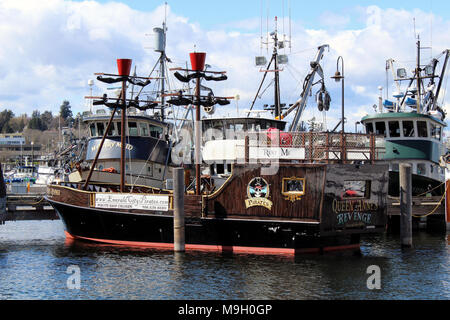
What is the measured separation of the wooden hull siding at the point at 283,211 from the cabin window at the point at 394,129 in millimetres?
12931

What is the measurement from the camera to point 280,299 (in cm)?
1795

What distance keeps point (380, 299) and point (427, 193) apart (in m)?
20.1

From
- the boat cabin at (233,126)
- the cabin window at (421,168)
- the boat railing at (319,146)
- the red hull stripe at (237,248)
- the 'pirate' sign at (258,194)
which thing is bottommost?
the red hull stripe at (237,248)

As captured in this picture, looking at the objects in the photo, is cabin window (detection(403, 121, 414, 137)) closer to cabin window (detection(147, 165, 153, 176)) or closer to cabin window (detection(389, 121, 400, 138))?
cabin window (detection(389, 121, 400, 138))

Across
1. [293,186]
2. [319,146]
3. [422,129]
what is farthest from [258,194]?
[422,129]

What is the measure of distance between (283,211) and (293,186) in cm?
121

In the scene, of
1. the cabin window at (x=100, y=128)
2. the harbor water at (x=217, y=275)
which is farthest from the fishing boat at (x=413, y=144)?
the cabin window at (x=100, y=128)

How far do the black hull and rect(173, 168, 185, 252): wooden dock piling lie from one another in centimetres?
77

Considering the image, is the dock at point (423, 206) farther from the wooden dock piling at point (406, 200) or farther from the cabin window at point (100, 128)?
the cabin window at point (100, 128)

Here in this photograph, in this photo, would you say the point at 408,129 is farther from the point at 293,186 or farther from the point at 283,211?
the point at 283,211

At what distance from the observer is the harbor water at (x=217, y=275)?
736 inches

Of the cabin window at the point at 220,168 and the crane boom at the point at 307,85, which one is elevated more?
the crane boom at the point at 307,85

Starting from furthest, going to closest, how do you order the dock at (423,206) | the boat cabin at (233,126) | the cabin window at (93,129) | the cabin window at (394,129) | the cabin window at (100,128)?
1. the cabin window at (93,129)
2. the cabin window at (100,128)
3. the cabin window at (394,129)
4. the dock at (423,206)
5. the boat cabin at (233,126)
